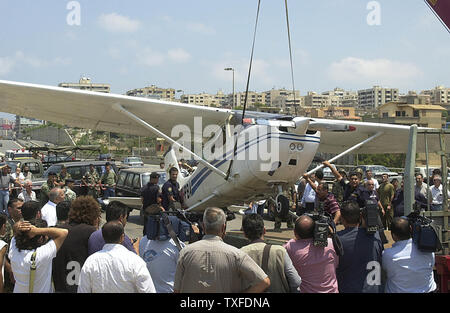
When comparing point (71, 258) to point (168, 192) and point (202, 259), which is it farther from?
point (168, 192)

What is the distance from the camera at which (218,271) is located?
3.81 m

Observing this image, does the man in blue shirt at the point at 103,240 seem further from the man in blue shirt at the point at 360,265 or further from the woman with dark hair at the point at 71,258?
the man in blue shirt at the point at 360,265

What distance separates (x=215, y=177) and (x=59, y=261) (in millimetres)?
6388

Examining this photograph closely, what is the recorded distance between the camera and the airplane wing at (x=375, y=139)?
12617 millimetres

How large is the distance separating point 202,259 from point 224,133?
23.0 ft

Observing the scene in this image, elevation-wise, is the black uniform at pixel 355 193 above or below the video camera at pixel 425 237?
below

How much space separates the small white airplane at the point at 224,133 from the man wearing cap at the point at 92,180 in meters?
3.46

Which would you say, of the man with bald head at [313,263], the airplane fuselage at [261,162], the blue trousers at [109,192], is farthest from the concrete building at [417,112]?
the man with bald head at [313,263]

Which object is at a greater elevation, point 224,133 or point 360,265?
point 224,133

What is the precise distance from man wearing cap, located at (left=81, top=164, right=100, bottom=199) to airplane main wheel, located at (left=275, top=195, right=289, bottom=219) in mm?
9416

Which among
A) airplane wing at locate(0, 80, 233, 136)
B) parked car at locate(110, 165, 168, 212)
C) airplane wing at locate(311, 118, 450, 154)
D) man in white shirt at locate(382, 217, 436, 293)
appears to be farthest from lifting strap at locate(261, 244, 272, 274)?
parked car at locate(110, 165, 168, 212)

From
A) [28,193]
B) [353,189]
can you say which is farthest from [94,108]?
[353,189]
